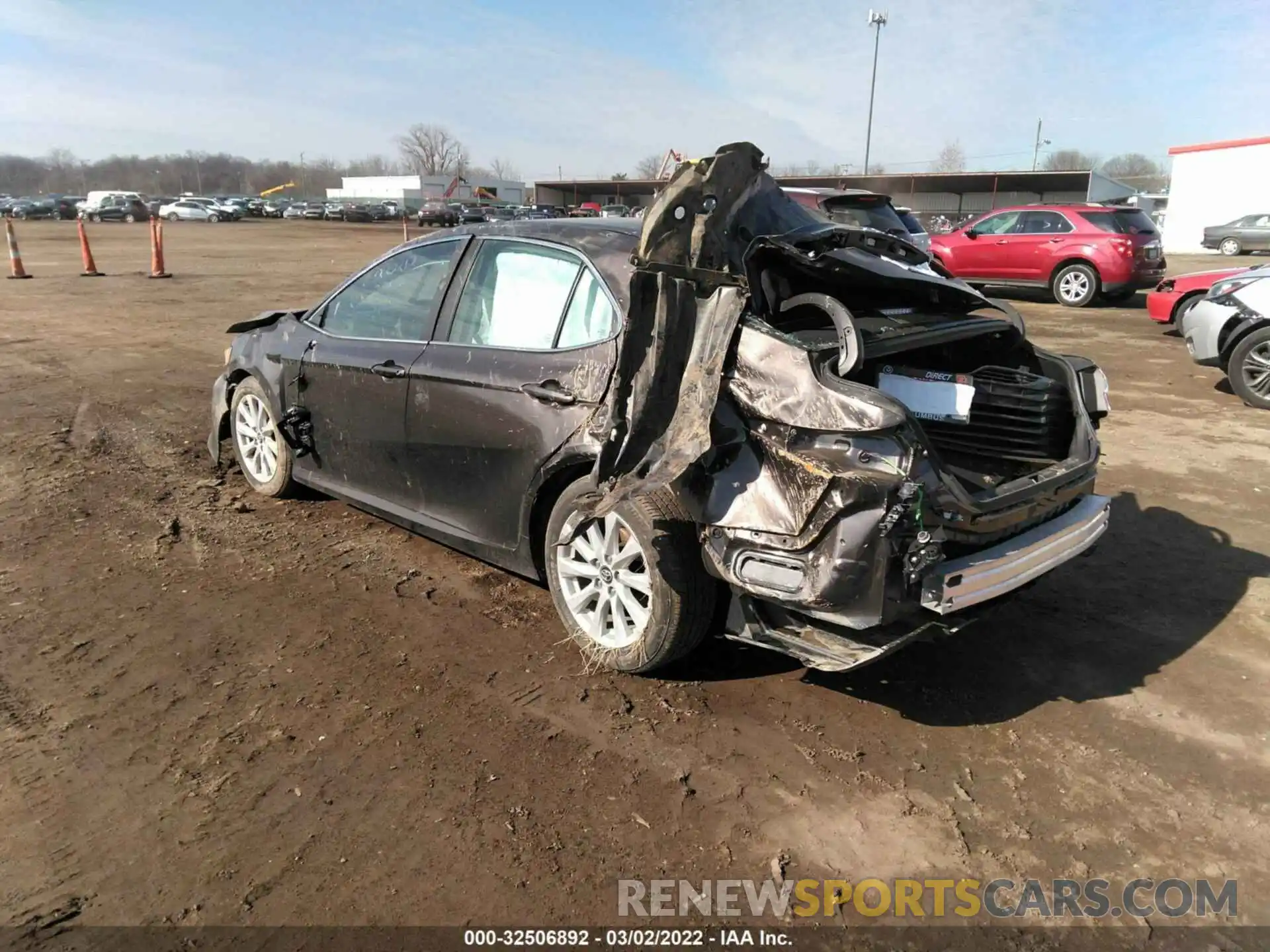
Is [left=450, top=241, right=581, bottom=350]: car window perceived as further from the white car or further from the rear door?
the white car

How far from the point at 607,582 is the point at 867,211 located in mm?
10049

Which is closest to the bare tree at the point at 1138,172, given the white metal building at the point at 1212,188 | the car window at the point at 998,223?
the white metal building at the point at 1212,188

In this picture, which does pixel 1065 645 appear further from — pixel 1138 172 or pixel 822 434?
pixel 1138 172

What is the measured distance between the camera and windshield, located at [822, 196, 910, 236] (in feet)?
37.6

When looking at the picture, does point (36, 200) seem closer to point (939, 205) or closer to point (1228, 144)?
point (939, 205)

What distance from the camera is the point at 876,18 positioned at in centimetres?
5000

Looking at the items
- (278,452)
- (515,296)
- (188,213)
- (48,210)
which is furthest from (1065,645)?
(48,210)

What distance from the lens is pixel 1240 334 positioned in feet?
27.2

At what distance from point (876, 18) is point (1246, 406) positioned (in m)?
49.7

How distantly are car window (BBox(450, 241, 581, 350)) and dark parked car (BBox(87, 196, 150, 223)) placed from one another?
193ft

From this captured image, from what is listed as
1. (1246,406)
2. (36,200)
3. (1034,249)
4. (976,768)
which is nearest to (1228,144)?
(1034,249)

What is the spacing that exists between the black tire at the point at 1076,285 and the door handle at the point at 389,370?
14.4 meters

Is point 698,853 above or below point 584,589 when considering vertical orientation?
below

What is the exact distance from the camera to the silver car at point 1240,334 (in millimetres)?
8070
